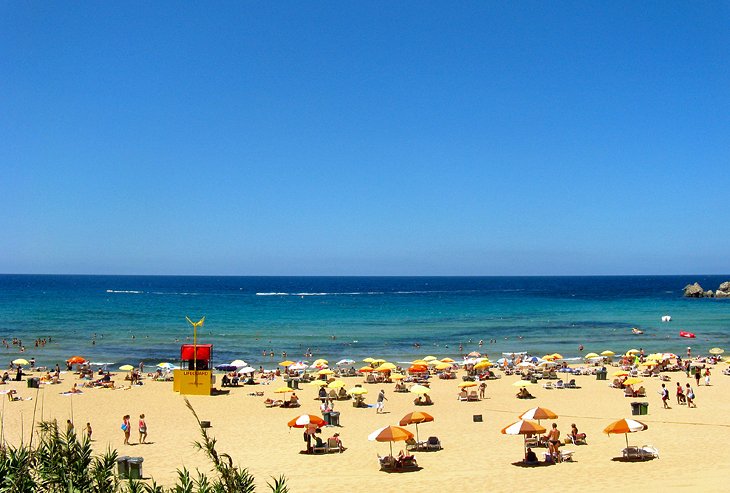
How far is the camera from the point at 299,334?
56.2 metres

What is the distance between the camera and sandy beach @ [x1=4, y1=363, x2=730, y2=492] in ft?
48.5

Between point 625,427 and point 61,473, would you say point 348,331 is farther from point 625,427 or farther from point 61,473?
point 61,473

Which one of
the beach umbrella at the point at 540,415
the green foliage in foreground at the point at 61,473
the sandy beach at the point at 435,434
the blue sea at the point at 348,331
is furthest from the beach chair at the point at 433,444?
the blue sea at the point at 348,331

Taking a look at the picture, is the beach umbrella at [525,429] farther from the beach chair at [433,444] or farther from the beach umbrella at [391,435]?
the beach umbrella at [391,435]

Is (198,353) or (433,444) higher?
(198,353)

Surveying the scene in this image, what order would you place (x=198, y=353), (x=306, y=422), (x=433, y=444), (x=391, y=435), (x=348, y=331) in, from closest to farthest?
(x=391, y=435) → (x=433, y=444) → (x=306, y=422) → (x=198, y=353) → (x=348, y=331)

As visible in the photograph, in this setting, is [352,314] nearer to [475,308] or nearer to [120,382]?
[475,308]

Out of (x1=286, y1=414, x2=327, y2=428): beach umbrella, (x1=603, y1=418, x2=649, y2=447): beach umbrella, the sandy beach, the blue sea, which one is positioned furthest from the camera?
the blue sea

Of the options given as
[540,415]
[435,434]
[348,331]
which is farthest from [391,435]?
[348,331]

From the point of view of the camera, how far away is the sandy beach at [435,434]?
14781 millimetres

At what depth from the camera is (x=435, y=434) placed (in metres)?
19.6

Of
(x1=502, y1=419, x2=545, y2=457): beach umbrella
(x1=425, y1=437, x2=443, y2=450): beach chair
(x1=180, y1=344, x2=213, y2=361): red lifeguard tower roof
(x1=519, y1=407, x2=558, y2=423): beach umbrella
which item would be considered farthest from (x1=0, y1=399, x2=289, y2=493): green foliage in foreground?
(x1=180, y1=344, x2=213, y2=361): red lifeguard tower roof

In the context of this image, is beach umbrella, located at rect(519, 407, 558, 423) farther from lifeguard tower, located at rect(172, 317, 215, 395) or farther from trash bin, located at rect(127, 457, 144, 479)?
lifeguard tower, located at rect(172, 317, 215, 395)

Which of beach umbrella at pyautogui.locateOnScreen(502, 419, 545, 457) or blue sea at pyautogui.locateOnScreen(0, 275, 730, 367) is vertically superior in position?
beach umbrella at pyautogui.locateOnScreen(502, 419, 545, 457)
